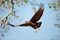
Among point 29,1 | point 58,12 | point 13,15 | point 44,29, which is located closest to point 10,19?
point 13,15

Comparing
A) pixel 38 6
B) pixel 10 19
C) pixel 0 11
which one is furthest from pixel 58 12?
pixel 0 11

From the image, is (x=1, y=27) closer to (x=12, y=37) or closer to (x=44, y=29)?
(x=12, y=37)

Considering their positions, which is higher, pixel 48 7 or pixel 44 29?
pixel 48 7

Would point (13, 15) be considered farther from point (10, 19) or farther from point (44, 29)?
point (44, 29)

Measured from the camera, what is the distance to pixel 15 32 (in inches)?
51.7

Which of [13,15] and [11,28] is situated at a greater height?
[13,15]

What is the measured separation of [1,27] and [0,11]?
0.19 metres

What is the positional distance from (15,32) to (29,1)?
0.40 metres

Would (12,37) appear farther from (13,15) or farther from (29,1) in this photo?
(29,1)

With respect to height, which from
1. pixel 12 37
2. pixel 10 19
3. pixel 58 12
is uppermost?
pixel 58 12

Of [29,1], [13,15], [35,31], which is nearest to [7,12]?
[13,15]

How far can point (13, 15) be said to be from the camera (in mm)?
1325

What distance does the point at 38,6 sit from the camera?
1329 millimetres

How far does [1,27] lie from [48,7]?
0.61 meters
